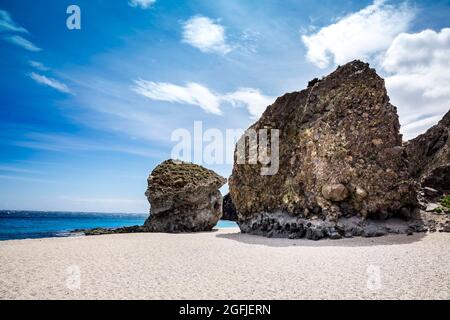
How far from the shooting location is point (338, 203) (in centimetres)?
Result: 1413

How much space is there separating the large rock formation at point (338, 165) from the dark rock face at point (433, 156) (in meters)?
7.82

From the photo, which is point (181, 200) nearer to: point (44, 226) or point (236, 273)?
point (236, 273)

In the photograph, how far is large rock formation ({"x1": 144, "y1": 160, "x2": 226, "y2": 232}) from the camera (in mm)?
20922

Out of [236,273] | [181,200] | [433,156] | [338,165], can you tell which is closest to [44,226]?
[181,200]

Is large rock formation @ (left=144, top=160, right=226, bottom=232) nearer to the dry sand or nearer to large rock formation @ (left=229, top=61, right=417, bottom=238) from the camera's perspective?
large rock formation @ (left=229, top=61, right=417, bottom=238)

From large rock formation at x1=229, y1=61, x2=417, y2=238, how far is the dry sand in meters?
3.19

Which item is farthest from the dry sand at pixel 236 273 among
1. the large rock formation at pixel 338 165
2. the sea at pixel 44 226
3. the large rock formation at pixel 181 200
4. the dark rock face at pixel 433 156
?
the sea at pixel 44 226

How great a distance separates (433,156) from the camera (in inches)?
915

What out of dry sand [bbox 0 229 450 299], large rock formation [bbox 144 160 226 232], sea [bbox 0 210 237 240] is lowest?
sea [bbox 0 210 237 240]

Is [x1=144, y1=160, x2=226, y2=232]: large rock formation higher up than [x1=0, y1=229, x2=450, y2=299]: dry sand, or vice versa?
[x1=144, y1=160, x2=226, y2=232]: large rock formation

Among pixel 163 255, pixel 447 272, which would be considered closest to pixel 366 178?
pixel 447 272

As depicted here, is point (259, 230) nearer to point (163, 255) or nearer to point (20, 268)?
point (163, 255)

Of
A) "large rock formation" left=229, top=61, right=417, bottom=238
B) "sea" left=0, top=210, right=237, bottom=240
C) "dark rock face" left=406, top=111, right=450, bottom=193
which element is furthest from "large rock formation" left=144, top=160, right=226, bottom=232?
"dark rock face" left=406, top=111, right=450, bottom=193

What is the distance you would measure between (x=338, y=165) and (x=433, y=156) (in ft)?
45.8
